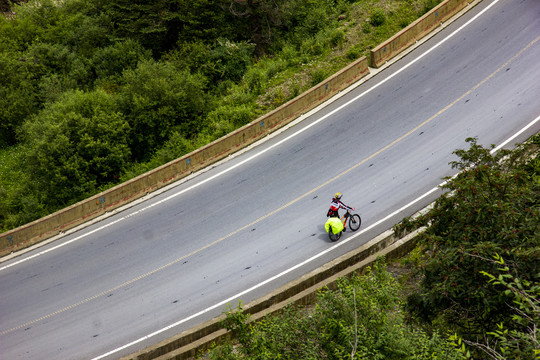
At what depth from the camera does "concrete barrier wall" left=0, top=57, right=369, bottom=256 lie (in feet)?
66.8

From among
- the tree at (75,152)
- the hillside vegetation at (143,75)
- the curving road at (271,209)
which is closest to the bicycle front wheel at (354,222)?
the curving road at (271,209)

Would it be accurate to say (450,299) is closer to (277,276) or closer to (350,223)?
(277,276)

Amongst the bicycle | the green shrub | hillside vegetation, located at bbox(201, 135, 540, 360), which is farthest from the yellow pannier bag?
the green shrub

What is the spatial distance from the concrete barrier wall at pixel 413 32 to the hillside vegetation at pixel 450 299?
14780mm

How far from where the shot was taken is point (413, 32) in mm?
25625

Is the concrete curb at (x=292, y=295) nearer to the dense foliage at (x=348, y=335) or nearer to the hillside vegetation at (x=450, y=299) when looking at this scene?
the dense foliage at (x=348, y=335)

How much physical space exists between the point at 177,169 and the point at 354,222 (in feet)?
27.0

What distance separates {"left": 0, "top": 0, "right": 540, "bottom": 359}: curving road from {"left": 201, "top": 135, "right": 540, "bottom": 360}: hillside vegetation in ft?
18.2

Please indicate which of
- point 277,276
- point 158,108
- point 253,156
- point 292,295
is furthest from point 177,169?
point 292,295

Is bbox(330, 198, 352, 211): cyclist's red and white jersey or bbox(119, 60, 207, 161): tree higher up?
bbox(119, 60, 207, 161): tree

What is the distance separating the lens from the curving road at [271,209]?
16266 mm

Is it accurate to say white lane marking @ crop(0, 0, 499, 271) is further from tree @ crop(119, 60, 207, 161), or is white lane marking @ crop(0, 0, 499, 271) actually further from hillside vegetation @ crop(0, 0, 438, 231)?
tree @ crop(119, 60, 207, 161)

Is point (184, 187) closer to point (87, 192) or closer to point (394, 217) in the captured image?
point (87, 192)

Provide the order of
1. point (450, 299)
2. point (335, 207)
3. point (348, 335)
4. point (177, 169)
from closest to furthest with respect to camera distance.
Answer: point (348, 335)
point (450, 299)
point (335, 207)
point (177, 169)
